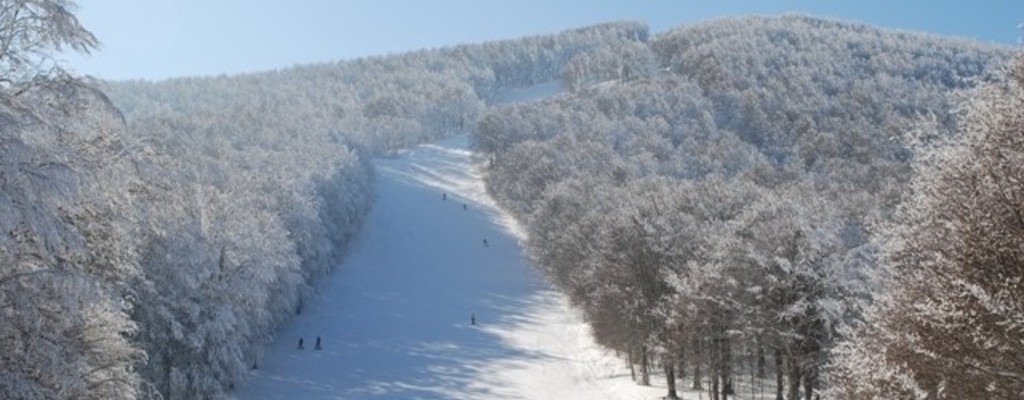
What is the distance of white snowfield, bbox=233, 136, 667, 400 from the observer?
144 feet

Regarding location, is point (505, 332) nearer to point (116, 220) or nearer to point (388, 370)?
point (388, 370)

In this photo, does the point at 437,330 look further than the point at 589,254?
Yes

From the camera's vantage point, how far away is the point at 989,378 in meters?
10.2

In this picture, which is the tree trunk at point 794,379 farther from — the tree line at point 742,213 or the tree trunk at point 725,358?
the tree trunk at point 725,358

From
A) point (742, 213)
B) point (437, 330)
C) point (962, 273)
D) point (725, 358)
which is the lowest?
point (437, 330)

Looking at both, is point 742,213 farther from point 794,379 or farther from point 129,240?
point 129,240

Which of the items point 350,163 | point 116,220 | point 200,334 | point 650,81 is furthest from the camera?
point 650,81

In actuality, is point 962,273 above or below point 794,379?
above

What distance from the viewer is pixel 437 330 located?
193 feet

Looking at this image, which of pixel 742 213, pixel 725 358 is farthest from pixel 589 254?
pixel 725 358

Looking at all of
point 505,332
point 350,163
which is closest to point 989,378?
point 505,332

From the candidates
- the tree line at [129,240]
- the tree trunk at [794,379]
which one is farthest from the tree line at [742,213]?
the tree line at [129,240]

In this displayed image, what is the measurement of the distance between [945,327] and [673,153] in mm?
116317

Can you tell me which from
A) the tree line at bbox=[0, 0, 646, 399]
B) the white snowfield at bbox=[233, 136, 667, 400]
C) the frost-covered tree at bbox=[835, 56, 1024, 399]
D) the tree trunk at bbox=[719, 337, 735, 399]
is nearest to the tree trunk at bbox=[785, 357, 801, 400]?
the tree trunk at bbox=[719, 337, 735, 399]
